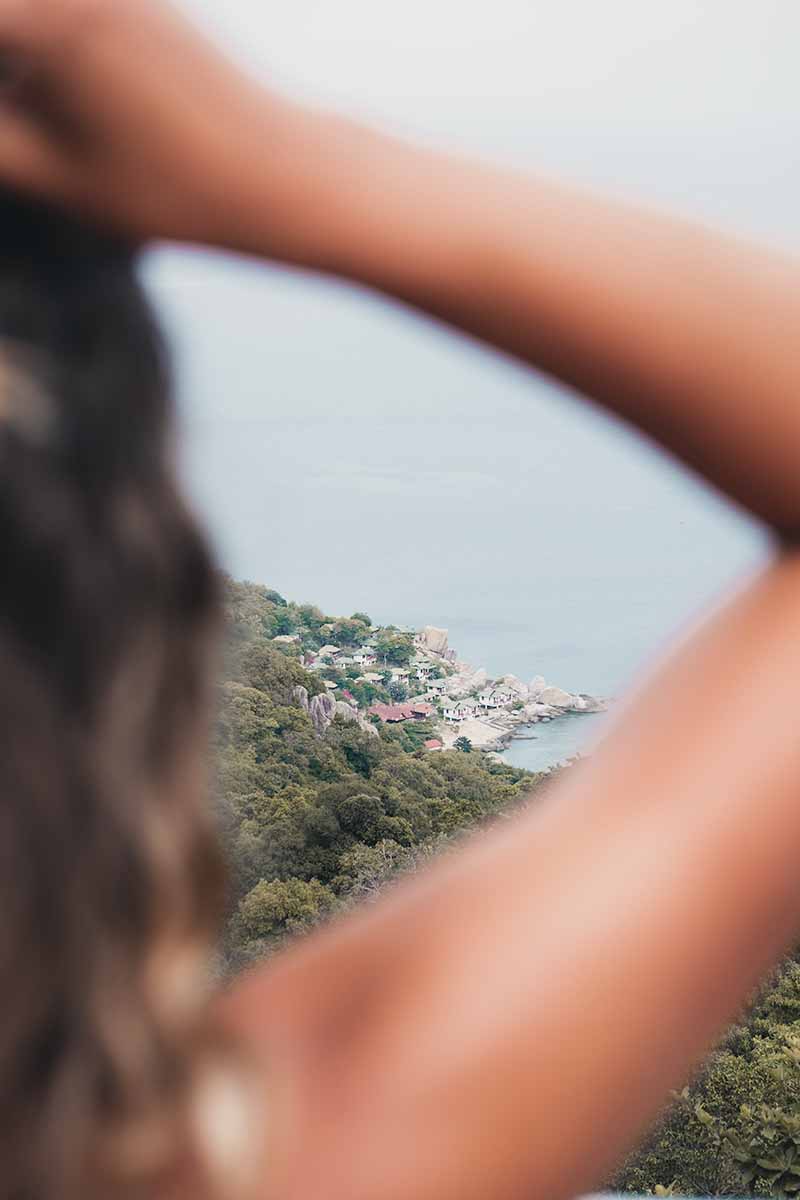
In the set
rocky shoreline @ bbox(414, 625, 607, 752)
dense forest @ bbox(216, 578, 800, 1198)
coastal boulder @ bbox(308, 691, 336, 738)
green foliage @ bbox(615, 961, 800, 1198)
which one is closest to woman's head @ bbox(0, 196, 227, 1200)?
dense forest @ bbox(216, 578, 800, 1198)

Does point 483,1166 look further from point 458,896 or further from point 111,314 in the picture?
point 111,314

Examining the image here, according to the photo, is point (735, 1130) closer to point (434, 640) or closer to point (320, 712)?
point (320, 712)

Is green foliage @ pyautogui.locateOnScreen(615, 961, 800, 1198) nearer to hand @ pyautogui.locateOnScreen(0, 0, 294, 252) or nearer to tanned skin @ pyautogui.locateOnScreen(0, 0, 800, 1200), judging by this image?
tanned skin @ pyautogui.locateOnScreen(0, 0, 800, 1200)

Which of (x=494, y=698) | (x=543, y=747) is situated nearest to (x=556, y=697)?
(x=494, y=698)

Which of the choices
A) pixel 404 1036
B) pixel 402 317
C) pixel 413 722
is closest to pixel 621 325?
pixel 402 317

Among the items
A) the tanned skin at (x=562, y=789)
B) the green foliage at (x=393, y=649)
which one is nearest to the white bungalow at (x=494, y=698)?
the green foliage at (x=393, y=649)

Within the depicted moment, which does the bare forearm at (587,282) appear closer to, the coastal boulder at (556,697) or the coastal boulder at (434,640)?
the coastal boulder at (556,697)
